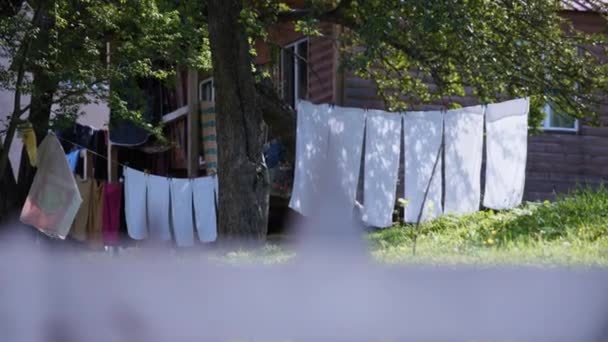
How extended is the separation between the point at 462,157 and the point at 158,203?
14.2 ft

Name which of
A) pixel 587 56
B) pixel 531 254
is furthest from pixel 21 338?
pixel 587 56

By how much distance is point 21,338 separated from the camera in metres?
4.16

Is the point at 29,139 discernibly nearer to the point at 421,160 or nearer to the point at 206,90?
the point at 421,160

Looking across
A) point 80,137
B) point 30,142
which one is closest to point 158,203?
point 30,142

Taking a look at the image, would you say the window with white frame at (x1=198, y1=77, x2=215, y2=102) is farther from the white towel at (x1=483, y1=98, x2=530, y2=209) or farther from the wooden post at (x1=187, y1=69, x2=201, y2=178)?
the white towel at (x1=483, y1=98, x2=530, y2=209)

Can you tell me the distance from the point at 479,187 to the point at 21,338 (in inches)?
289

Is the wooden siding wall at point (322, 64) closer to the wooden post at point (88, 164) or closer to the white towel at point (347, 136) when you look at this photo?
the white towel at point (347, 136)

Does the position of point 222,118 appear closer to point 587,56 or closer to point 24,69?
point 24,69

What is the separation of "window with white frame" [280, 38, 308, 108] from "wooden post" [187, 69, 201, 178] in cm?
139

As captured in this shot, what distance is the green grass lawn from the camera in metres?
6.11

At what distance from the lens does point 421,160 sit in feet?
34.7

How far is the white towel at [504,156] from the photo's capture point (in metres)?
10.6

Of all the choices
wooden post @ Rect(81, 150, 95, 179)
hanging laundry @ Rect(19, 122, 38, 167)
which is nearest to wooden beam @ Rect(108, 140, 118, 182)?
wooden post @ Rect(81, 150, 95, 179)

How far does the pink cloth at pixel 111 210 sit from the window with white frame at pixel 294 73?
316 centimetres
